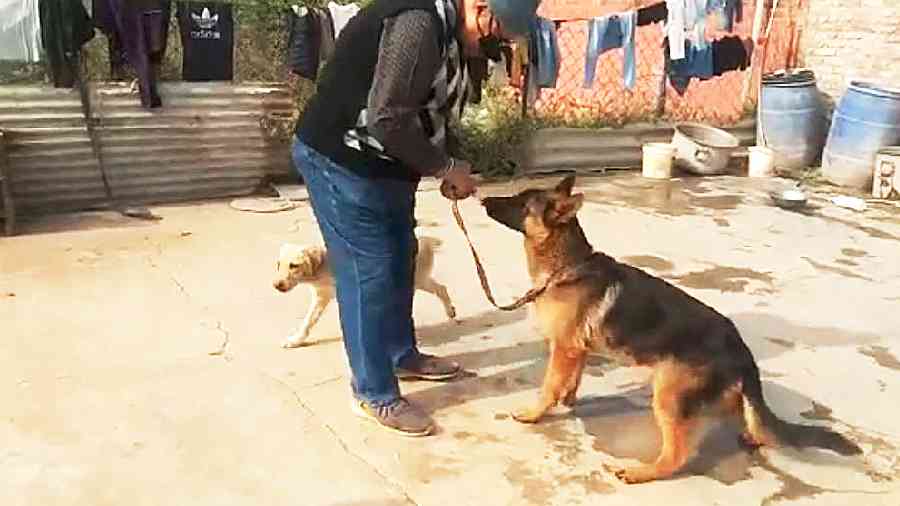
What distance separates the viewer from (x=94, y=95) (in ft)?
21.2

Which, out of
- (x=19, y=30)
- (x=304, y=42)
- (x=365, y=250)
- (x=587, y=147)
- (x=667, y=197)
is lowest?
(x=667, y=197)

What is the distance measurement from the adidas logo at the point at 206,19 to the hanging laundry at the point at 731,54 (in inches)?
187

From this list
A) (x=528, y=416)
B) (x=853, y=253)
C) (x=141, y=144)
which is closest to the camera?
(x=528, y=416)

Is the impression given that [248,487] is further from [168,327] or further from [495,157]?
[495,157]

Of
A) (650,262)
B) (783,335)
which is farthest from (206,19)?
(783,335)

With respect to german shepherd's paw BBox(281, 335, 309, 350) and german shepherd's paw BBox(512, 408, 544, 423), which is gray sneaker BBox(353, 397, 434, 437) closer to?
german shepherd's paw BBox(512, 408, 544, 423)

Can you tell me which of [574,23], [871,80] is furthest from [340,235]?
[871,80]

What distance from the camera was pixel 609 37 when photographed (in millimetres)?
8281

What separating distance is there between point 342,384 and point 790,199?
4739 millimetres

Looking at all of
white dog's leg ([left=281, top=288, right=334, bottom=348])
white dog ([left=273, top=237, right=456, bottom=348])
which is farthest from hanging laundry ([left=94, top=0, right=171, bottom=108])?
white dog's leg ([left=281, top=288, right=334, bottom=348])

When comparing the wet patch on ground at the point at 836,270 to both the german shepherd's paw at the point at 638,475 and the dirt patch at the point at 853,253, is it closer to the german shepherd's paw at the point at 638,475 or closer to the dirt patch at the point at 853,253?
the dirt patch at the point at 853,253

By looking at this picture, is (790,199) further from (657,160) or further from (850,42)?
(850,42)

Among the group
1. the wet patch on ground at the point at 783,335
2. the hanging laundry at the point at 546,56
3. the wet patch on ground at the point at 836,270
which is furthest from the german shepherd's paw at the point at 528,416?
the hanging laundry at the point at 546,56

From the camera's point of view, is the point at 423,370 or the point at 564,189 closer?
the point at 564,189
